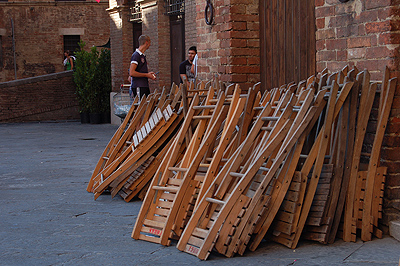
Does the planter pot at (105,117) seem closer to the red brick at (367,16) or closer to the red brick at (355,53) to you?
the red brick at (355,53)

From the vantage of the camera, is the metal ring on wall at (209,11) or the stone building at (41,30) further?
the stone building at (41,30)

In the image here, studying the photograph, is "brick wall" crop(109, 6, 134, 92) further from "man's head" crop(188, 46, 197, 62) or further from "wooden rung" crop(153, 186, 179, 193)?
"wooden rung" crop(153, 186, 179, 193)

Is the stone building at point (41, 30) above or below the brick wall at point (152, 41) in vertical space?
above

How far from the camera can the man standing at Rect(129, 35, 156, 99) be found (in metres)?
9.44

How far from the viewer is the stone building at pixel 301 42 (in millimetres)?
4395

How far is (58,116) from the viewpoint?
66.3ft

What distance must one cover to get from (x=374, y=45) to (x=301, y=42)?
151 centimetres

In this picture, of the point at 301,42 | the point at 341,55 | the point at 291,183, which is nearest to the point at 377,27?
the point at 341,55

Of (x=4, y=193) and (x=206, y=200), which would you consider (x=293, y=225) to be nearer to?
(x=206, y=200)

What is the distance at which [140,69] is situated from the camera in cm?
957

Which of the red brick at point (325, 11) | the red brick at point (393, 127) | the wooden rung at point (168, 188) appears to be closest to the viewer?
the red brick at point (393, 127)

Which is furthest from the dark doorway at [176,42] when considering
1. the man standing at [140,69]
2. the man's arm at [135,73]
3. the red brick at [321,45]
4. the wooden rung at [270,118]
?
the wooden rung at [270,118]

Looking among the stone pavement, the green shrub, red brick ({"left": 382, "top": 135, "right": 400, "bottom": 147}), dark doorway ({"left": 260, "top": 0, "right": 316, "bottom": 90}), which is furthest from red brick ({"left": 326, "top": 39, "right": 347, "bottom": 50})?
the green shrub

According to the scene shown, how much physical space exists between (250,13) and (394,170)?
2921 millimetres
